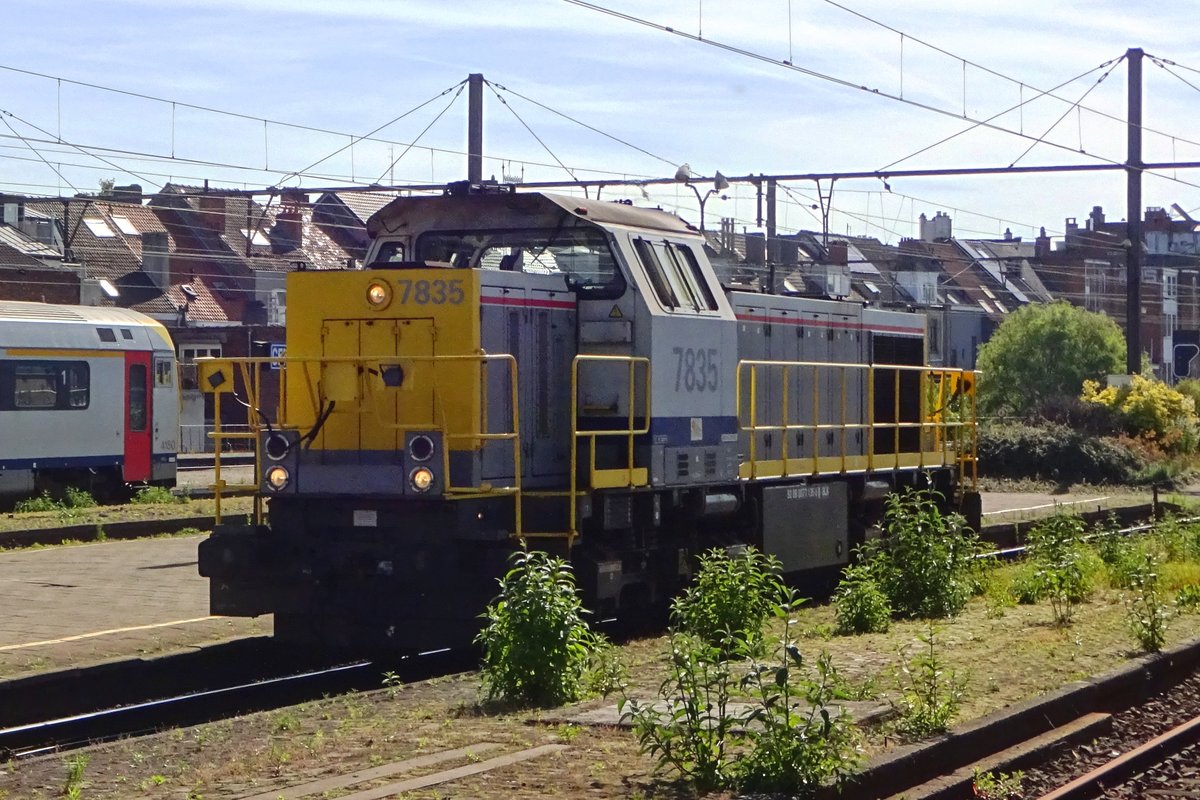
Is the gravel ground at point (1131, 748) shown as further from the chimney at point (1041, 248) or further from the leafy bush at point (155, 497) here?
the chimney at point (1041, 248)

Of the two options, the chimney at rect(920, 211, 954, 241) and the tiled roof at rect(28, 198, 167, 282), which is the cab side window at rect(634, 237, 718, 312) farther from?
the chimney at rect(920, 211, 954, 241)

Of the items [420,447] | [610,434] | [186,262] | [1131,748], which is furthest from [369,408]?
[186,262]

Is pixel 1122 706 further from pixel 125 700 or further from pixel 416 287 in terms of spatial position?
pixel 125 700

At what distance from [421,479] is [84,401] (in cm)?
1644

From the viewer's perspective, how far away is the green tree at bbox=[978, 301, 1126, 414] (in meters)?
57.8

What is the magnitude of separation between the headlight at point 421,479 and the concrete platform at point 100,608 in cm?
235

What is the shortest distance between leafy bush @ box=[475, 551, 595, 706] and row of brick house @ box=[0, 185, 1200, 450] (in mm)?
17721

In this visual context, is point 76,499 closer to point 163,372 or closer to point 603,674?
point 163,372

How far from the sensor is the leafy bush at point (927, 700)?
7.61m

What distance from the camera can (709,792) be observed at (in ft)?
21.4

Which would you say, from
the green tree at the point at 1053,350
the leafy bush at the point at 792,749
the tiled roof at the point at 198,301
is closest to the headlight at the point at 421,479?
the leafy bush at the point at 792,749

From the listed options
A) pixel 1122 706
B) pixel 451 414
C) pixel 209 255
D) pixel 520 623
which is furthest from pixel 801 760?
pixel 209 255

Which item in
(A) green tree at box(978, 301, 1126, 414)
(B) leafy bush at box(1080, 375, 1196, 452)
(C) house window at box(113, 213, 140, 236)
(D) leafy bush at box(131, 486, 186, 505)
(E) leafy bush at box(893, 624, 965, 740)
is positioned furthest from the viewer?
(C) house window at box(113, 213, 140, 236)

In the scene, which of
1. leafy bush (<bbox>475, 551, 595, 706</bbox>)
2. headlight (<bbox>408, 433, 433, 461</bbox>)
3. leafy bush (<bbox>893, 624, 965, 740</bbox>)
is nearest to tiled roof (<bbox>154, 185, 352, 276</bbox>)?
headlight (<bbox>408, 433, 433, 461</bbox>)
